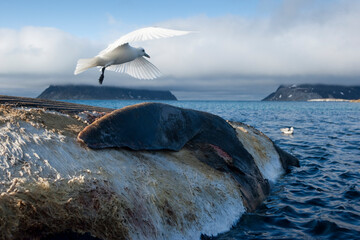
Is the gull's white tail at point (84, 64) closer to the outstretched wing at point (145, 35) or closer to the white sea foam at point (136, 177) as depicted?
the outstretched wing at point (145, 35)

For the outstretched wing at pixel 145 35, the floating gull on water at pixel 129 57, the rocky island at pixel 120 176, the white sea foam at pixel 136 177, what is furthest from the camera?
the floating gull on water at pixel 129 57

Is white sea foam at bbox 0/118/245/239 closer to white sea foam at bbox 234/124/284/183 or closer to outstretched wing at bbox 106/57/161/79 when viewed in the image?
white sea foam at bbox 234/124/284/183

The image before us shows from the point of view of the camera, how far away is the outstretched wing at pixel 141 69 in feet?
37.4

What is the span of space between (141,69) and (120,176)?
24.9ft

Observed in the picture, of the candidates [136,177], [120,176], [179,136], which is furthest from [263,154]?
[120,176]

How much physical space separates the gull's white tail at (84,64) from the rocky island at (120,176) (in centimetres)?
394

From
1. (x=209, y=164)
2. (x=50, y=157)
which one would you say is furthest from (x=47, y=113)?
(x=209, y=164)

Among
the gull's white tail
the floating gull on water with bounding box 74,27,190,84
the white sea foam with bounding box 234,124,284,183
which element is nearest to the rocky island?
the white sea foam with bounding box 234,124,284,183

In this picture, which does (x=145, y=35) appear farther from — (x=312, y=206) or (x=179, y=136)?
(x=312, y=206)

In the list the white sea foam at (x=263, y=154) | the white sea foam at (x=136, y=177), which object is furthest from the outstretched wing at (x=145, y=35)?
the white sea foam at (x=136, y=177)

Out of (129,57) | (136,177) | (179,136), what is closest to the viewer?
(136,177)

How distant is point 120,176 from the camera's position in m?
4.60

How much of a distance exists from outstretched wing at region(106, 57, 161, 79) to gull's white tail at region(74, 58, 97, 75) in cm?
98

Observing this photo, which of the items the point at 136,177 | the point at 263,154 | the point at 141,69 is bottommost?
the point at 263,154
